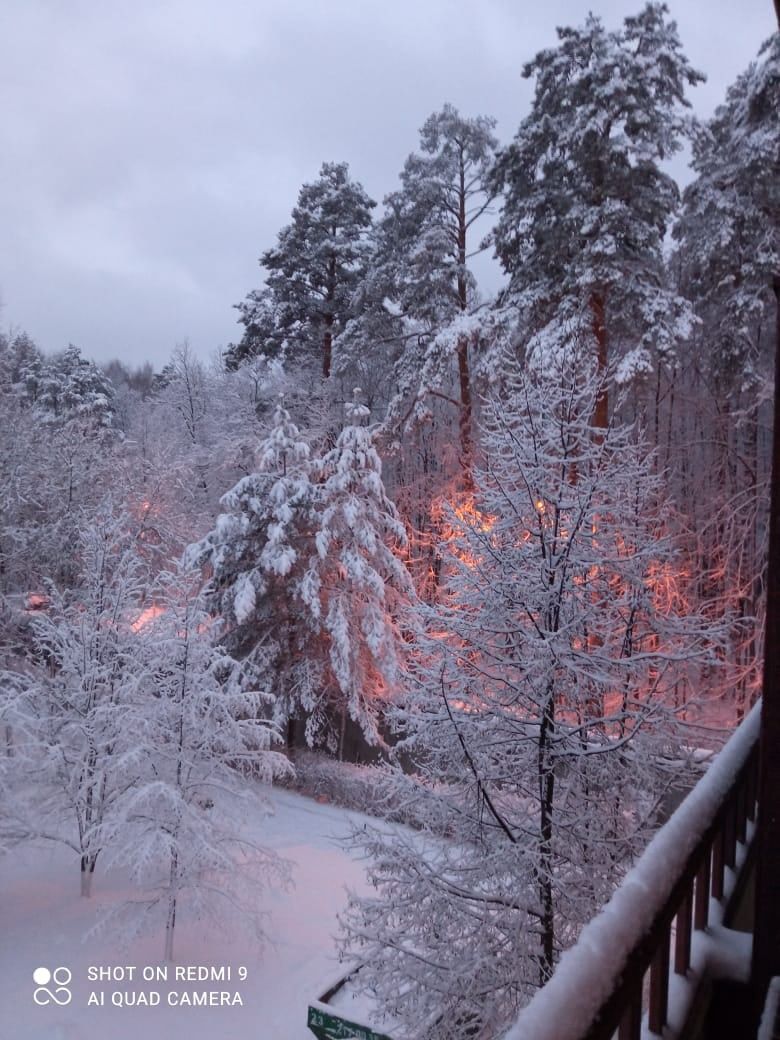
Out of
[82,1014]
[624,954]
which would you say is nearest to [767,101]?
[624,954]

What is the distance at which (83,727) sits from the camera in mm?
10719

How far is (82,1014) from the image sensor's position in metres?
8.39

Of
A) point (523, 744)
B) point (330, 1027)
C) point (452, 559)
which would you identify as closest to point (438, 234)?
point (452, 559)

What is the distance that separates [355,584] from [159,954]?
324 inches

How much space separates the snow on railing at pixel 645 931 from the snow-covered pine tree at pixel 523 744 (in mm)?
3494

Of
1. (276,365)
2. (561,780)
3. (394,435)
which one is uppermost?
(276,365)

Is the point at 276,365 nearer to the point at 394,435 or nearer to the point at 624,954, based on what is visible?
the point at 394,435

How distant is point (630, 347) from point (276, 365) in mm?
13413

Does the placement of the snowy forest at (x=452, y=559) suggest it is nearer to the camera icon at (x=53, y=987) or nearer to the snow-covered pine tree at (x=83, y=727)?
the snow-covered pine tree at (x=83, y=727)

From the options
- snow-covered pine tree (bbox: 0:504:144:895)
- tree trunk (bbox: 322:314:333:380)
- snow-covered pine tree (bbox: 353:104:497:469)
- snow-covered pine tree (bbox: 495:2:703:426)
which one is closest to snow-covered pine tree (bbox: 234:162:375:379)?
tree trunk (bbox: 322:314:333:380)

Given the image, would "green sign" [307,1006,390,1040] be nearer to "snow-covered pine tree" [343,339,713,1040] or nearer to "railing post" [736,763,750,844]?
"snow-covered pine tree" [343,339,713,1040]

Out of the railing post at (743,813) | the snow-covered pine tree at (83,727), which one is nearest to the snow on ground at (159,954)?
the snow-covered pine tree at (83,727)

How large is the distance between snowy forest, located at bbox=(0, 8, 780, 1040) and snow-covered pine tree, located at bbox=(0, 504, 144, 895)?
0.25ft

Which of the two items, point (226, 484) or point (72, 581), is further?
point (226, 484)
